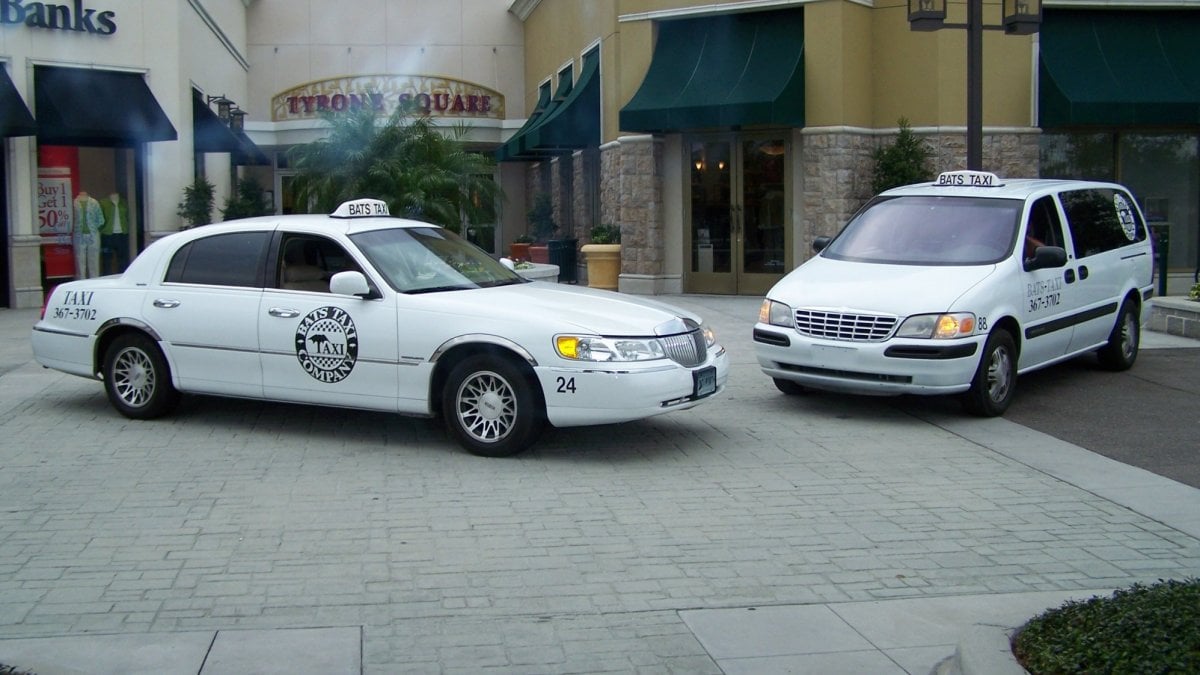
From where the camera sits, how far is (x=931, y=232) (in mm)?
10906

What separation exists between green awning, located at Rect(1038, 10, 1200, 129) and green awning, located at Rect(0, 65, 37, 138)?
15.9 m

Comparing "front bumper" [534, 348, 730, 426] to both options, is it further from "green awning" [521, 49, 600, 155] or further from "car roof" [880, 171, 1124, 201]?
"green awning" [521, 49, 600, 155]

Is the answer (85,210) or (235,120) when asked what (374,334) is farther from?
(235,120)

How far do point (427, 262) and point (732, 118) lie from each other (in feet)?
36.7

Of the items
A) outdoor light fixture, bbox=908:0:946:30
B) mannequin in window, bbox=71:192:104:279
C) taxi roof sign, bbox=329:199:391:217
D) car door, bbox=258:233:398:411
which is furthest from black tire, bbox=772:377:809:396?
mannequin in window, bbox=71:192:104:279

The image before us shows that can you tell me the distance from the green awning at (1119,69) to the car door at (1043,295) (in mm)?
9459

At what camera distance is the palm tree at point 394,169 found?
60.6 ft

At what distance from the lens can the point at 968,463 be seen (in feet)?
28.0

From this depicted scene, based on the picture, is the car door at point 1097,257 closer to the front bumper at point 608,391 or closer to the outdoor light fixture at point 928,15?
the outdoor light fixture at point 928,15

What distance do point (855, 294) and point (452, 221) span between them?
32.6ft

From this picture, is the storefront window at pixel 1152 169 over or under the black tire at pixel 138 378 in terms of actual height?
over

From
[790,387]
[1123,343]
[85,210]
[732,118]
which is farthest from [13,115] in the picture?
[1123,343]

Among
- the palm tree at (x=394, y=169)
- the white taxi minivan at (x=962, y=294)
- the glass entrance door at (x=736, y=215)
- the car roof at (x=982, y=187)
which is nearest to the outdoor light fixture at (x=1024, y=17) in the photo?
the white taxi minivan at (x=962, y=294)

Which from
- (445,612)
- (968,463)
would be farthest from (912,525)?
(445,612)
